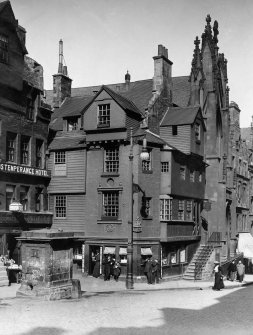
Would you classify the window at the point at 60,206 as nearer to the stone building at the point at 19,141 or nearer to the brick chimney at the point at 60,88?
the stone building at the point at 19,141

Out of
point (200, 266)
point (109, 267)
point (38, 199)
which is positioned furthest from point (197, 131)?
point (38, 199)

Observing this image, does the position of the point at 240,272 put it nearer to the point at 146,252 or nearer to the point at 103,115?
the point at 146,252

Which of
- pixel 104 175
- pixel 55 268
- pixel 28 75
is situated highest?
pixel 28 75

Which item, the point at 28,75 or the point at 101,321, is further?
the point at 28,75

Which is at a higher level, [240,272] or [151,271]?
[151,271]

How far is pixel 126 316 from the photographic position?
712 inches

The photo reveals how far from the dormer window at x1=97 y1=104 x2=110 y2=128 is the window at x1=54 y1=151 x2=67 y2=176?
14.2ft

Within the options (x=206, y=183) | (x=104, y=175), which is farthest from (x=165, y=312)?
→ (x=206, y=183)

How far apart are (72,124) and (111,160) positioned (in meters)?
5.46

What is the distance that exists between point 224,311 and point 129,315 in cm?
455

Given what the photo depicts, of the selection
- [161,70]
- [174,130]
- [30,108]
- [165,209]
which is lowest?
[165,209]

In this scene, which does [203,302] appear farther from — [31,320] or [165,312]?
[31,320]

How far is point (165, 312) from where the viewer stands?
19.5m

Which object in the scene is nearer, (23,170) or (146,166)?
(23,170)
